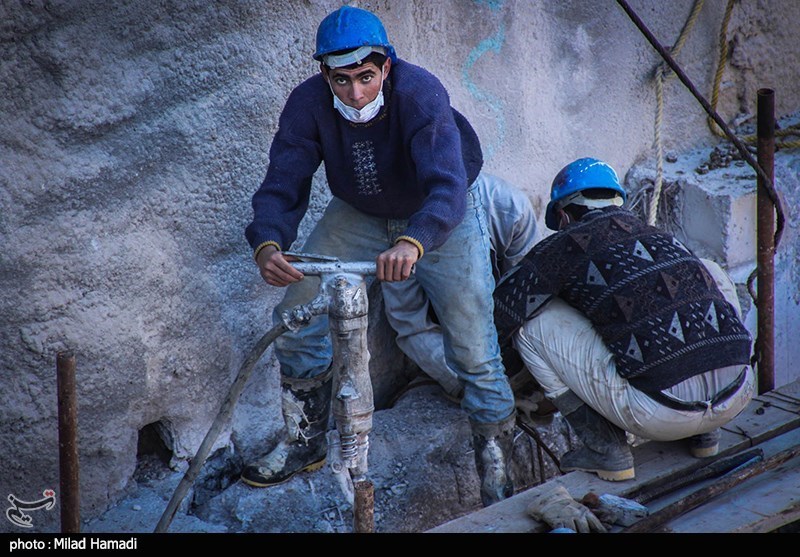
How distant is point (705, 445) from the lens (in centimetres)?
337

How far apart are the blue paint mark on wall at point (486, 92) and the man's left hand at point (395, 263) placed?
5.48 ft

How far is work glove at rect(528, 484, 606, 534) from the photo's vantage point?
9.28 feet

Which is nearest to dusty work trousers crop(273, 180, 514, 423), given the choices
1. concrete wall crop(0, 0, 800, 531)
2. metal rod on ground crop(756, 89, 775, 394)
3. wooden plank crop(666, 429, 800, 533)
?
concrete wall crop(0, 0, 800, 531)

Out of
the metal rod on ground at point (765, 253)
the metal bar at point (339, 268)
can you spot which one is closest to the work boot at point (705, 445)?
the metal rod on ground at point (765, 253)

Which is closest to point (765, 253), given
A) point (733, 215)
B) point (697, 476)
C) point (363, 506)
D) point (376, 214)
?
point (733, 215)

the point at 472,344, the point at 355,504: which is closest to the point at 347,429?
the point at 355,504

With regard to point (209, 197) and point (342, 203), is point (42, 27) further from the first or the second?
point (342, 203)

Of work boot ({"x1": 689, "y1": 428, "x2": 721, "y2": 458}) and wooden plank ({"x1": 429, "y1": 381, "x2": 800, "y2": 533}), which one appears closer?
wooden plank ({"x1": 429, "y1": 381, "x2": 800, "y2": 533})

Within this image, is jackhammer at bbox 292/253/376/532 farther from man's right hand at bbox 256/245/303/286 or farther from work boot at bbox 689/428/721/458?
work boot at bbox 689/428/721/458

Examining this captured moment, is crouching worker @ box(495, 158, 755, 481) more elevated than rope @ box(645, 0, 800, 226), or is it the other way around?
rope @ box(645, 0, 800, 226)

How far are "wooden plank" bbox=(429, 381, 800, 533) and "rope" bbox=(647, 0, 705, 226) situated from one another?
124cm

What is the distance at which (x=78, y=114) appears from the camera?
3.05m

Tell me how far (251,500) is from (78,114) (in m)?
1.48

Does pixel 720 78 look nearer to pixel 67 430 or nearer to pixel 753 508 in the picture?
pixel 753 508
